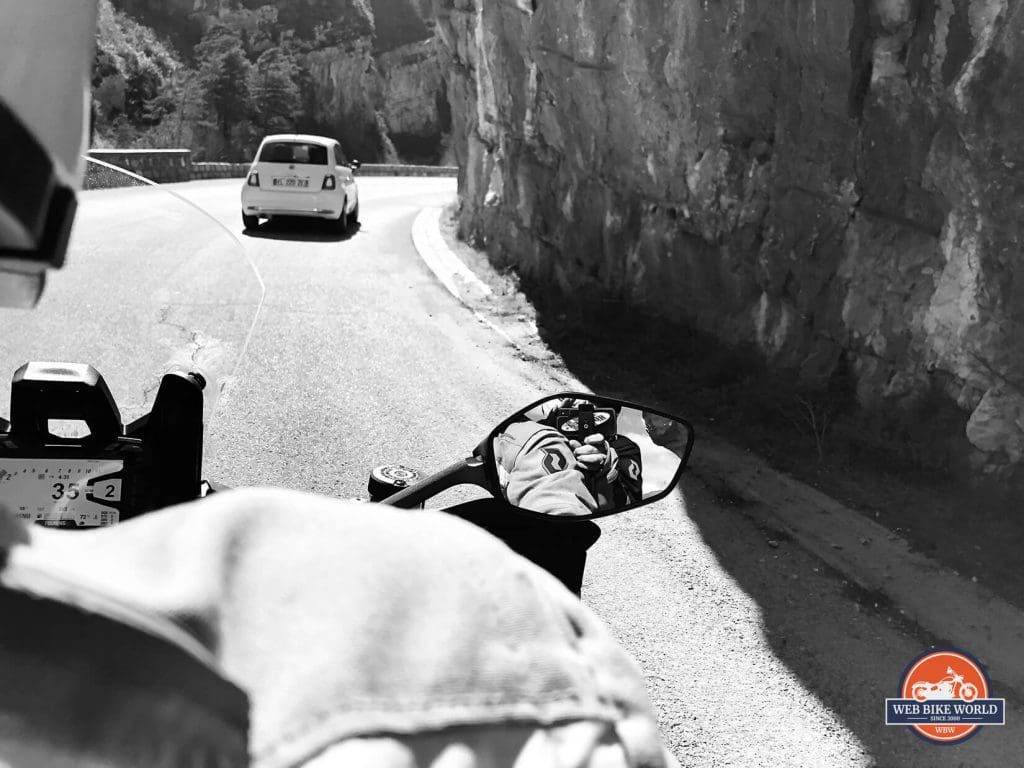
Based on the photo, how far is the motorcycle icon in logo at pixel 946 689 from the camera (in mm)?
4148

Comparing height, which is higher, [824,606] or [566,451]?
[566,451]

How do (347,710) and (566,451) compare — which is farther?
(566,451)

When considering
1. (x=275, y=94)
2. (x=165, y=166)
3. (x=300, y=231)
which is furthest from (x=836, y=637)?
(x=275, y=94)

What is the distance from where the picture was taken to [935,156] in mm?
6254

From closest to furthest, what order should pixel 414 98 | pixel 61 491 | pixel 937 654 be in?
pixel 61 491
pixel 937 654
pixel 414 98

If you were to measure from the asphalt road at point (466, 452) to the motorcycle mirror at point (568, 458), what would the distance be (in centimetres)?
90

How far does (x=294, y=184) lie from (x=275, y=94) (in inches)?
1937

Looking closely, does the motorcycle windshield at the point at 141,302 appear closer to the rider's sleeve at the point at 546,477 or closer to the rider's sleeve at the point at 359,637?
the rider's sleeve at the point at 546,477

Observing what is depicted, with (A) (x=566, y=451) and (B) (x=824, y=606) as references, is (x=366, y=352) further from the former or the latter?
(A) (x=566, y=451)

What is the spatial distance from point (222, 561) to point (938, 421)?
6134mm

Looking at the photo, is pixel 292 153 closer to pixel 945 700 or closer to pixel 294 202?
pixel 294 202

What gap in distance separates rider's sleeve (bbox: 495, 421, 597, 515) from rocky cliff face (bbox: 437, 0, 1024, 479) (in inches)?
174

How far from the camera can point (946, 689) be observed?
422 cm

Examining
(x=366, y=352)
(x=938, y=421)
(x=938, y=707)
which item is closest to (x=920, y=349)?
(x=938, y=421)
